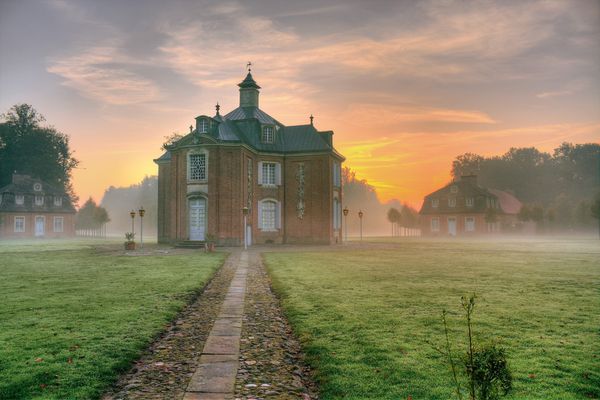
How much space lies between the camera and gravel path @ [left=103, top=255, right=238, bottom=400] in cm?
527

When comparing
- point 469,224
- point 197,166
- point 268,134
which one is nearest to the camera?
point 197,166

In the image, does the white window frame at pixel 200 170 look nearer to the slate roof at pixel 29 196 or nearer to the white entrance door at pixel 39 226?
the slate roof at pixel 29 196

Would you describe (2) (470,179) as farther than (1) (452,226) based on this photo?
Yes

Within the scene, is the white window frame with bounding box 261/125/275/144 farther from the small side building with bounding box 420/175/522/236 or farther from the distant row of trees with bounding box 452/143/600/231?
the distant row of trees with bounding box 452/143/600/231

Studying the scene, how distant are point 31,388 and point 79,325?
3.07 meters

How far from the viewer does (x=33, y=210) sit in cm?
5747

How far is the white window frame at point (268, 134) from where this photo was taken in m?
37.2

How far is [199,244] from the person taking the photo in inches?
1236

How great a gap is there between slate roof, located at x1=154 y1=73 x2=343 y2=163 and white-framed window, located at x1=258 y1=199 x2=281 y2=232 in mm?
4430

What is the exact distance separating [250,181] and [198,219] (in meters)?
5.10

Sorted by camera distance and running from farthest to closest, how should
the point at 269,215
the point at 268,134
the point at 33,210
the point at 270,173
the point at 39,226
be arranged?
the point at 39,226 < the point at 33,210 < the point at 268,134 < the point at 270,173 < the point at 269,215

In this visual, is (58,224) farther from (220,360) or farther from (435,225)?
(220,360)

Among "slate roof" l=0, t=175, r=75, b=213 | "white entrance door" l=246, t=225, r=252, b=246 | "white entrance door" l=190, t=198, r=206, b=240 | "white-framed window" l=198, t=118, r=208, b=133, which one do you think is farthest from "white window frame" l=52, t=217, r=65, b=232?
"white entrance door" l=246, t=225, r=252, b=246

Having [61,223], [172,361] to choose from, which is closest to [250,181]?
[172,361]
